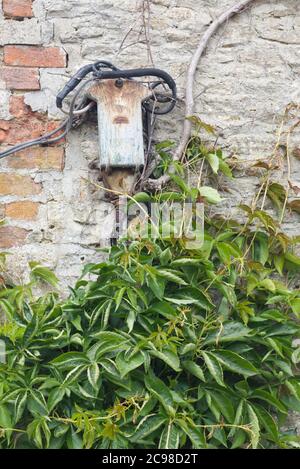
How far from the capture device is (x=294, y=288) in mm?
3086

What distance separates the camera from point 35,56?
122 inches

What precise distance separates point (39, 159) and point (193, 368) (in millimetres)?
1026

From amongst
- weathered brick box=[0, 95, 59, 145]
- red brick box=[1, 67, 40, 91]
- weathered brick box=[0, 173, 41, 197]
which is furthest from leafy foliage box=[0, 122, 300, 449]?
red brick box=[1, 67, 40, 91]

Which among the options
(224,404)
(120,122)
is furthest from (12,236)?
(224,404)

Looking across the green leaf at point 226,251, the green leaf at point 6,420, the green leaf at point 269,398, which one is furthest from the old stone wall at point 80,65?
the green leaf at point 269,398

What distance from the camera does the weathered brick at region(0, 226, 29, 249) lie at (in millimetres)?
2996

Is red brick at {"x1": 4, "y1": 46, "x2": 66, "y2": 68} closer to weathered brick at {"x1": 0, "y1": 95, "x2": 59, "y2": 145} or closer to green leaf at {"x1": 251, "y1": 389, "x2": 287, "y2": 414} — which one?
weathered brick at {"x1": 0, "y1": 95, "x2": 59, "y2": 145}

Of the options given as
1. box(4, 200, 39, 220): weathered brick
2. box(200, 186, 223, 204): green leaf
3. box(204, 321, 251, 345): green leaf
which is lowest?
box(204, 321, 251, 345): green leaf

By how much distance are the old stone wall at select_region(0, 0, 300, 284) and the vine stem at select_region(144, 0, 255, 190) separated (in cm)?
4

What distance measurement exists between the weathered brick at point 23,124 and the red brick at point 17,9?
1.11 ft

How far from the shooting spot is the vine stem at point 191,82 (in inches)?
120

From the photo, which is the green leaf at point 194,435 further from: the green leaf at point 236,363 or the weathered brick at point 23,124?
the weathered brick at point 23,124
